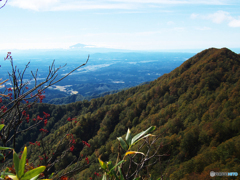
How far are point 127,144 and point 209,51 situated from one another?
67.7 m

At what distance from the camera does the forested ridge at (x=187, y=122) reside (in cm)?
1928

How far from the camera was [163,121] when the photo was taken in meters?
40.3

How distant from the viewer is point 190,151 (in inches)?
1064

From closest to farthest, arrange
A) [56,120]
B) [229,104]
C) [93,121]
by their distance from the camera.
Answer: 1. [229,104]
2. [93,121]
3. [56,120]

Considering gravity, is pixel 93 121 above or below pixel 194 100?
below

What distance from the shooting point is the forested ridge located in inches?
759

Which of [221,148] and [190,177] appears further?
[221,148]

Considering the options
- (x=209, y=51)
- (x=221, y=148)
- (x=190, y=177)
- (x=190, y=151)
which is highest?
(x=209, y=51)

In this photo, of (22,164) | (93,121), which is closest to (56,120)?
(93,121)

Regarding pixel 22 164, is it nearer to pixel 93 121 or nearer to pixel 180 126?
pixel 180 126

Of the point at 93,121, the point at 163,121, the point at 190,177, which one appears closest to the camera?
the point at 190,177

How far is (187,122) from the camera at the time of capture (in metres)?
34.3

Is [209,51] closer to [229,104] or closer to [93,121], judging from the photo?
[229,104]

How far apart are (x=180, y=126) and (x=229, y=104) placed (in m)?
10.7
